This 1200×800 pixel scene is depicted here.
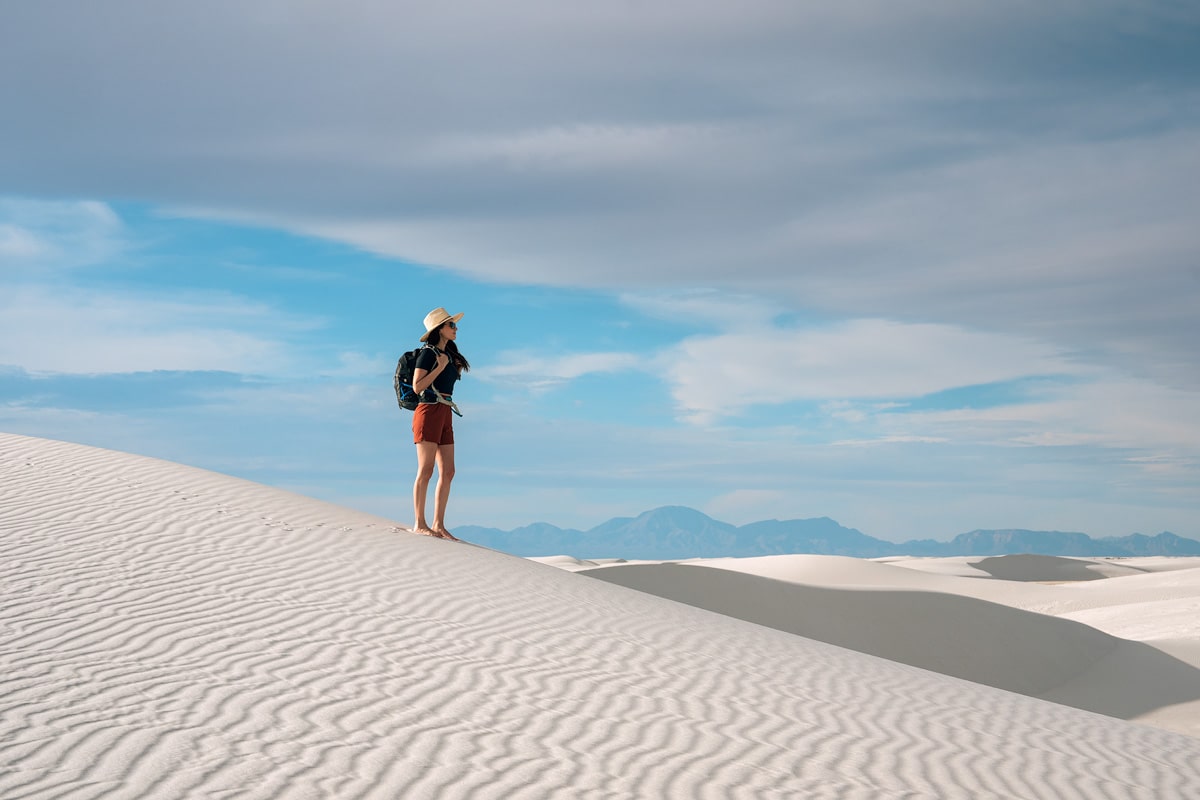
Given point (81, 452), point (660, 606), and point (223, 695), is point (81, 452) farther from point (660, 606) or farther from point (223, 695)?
point (223, 695)

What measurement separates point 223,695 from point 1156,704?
11.9m

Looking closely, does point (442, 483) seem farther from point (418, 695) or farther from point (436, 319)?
point (418, 695)

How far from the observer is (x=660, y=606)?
32.8 ft

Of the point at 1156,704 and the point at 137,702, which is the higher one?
the point at 137,702

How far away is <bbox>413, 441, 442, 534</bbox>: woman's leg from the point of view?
32.8 feet

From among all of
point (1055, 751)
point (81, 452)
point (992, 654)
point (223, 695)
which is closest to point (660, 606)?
point (1055, 751)

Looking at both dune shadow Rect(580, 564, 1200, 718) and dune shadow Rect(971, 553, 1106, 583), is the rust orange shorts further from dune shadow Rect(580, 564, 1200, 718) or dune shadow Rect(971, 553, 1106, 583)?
dune shadow Rect(971, 553, 1106, 583)

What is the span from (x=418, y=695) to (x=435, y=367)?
15.9 ft

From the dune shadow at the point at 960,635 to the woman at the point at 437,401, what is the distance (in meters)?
7.14

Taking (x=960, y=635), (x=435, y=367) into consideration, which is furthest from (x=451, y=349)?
(x=960, y=635)

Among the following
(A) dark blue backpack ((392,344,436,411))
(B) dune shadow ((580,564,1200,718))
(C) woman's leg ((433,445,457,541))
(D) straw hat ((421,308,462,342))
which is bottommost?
(B) dune shadow ((580,564,1200,718))

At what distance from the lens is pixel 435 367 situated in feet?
32.1

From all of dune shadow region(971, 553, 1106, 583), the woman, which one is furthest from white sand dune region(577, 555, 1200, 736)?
dune shadow region(971, 553, 1106, 583)

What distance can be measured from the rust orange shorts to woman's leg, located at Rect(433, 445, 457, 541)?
0.48ft
